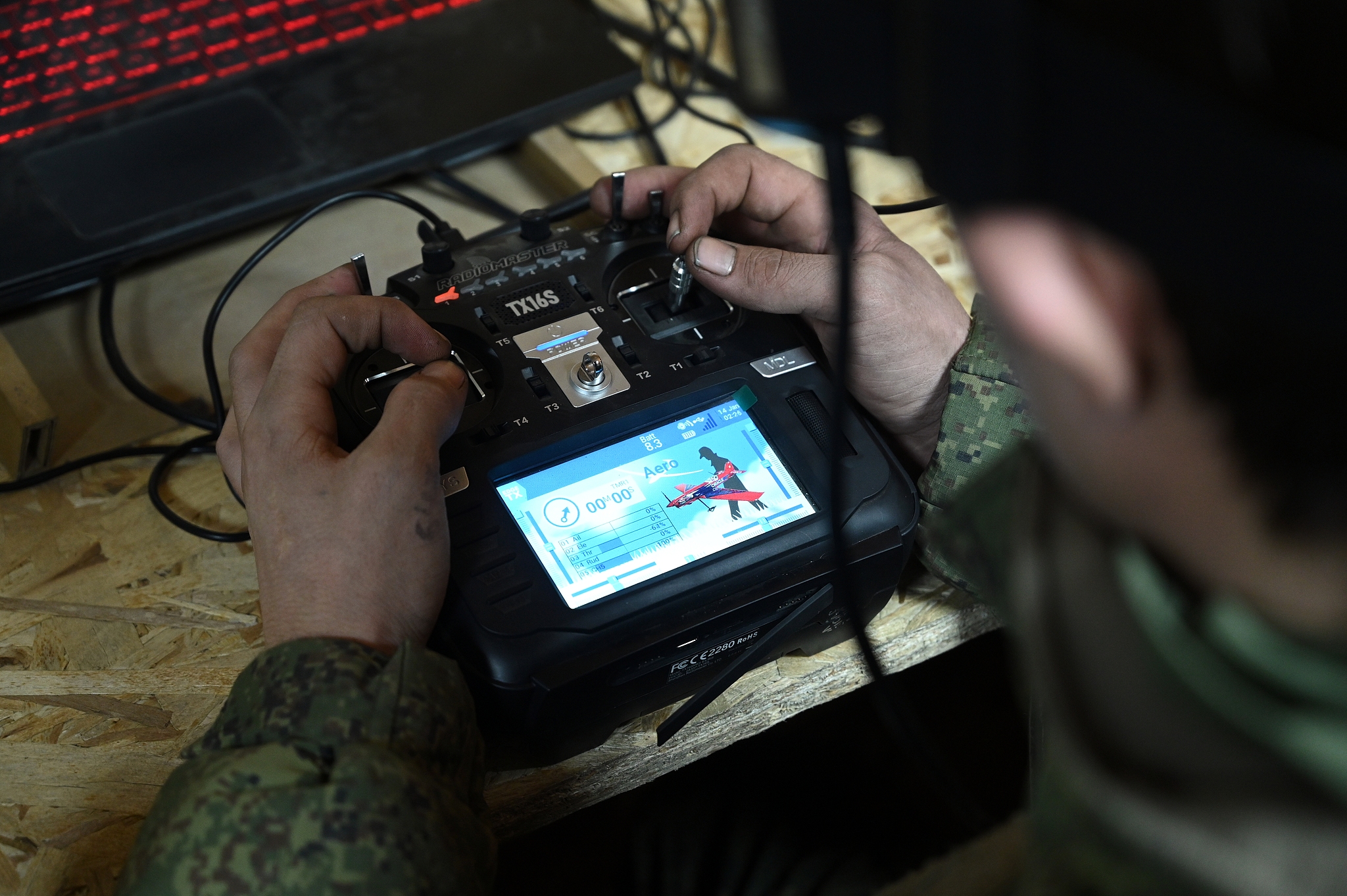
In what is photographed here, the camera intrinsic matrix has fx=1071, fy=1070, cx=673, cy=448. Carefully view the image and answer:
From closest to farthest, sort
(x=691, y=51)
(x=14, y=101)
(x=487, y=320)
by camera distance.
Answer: (x=487, y=320) < (x=14, y=101) < (x=691, y=51)

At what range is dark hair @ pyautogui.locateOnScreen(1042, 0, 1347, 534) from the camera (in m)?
0.26

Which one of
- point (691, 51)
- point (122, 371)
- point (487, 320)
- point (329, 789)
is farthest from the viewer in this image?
point (691, 51)

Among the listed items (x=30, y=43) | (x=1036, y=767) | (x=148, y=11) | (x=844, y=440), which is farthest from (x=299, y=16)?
(x=1036, y=767)

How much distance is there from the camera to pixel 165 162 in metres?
0.91

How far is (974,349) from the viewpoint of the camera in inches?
27.3

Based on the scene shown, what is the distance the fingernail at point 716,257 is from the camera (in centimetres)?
68

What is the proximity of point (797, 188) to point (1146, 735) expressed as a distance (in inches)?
20.0

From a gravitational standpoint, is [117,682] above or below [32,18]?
below

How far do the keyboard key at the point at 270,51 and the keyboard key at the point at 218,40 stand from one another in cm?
2

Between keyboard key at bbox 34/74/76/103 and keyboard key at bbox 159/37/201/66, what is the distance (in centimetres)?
8

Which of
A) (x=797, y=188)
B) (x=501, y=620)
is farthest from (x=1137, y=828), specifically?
(x=797, y=188)

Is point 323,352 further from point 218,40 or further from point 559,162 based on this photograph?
point 218,40

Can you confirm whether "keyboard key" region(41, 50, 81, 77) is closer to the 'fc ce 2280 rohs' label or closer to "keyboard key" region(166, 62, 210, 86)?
"keyboard key" region(166, 62, 210, 86)

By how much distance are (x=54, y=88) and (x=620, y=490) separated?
0.69m
